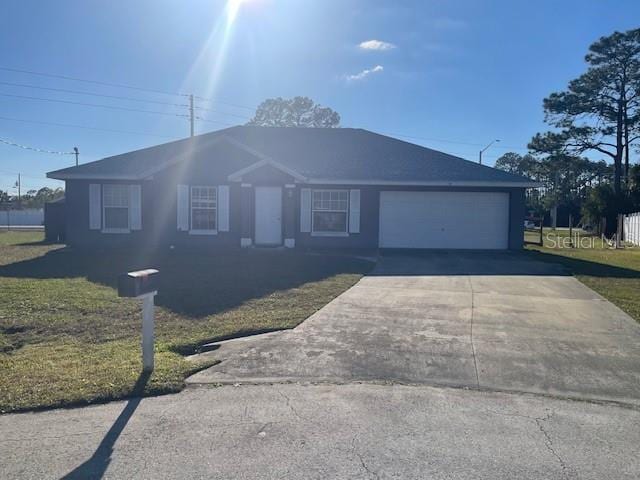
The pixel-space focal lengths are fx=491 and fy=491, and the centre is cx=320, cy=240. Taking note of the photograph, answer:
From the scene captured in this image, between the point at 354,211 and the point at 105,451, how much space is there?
14984mm

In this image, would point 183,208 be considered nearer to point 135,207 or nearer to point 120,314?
point 135,207

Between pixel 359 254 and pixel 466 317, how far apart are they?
8877mm

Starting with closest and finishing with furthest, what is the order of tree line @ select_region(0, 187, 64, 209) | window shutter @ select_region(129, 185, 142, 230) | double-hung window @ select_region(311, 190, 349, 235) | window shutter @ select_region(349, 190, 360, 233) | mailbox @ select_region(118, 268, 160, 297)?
mailbox @ select_region(118, 268, 160, 297)
window shutter @ select_region(129, 185, 142, 230)
window shutter @ select_region(349, 190, 360, 233)
double-hung window @ select_region(311, 190, 349, 235)
tree line @ select_region(0, 187, 64, 209)

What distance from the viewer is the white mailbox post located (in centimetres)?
462

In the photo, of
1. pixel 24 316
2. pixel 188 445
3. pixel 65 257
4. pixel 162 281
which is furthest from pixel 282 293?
pixel 65 257

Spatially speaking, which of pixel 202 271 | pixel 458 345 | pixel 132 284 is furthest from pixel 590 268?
pixel 132 284

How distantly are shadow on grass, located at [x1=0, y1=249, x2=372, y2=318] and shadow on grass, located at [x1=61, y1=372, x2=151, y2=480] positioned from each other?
11.1 feet

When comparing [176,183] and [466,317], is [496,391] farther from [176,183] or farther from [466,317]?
[176,183]

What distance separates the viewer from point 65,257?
50.4 ft

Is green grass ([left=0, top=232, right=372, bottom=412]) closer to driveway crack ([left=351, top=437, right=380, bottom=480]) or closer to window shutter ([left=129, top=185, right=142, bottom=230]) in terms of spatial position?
driveway crack ([left=351, top=437, right=380, bottom=480])

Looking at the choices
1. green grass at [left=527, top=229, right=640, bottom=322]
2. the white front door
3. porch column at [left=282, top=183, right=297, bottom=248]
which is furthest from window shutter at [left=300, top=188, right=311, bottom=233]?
green grass at [left=527, top=229, right=640, bottom=322]

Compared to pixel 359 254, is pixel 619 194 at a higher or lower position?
higher

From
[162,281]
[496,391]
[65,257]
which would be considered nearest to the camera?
[496,391]

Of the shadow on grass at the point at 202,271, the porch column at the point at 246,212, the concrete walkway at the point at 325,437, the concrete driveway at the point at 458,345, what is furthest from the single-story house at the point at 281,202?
the concrete walkway at the point at 325,437
